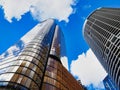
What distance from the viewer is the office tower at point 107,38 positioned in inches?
3275

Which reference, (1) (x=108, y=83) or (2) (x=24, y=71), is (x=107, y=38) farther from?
(1) (x=108, y=83)

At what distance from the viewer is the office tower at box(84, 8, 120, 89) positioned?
273 feet

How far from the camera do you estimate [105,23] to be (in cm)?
11631

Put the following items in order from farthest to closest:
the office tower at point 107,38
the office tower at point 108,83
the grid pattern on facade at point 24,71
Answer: the office tower at point 108,83, the office tower at point 107,38, the grid pattern on facade at point 24,71

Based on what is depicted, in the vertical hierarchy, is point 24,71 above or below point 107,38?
below

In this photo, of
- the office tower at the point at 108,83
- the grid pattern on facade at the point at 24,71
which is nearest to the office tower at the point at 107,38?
Result: the grid pattern on facade at the point at 24,71

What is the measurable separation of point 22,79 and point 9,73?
7.80ft

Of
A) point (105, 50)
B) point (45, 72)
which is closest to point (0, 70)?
point (45, 72)

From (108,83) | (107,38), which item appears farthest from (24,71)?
(108,83)

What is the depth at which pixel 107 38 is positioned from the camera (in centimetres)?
9800

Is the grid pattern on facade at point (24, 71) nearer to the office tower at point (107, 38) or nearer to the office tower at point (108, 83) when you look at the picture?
the office tower at point (107, 38)

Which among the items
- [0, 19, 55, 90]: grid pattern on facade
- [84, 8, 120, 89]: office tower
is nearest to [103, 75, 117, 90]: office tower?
[84, 8, 120, 89]: office tower

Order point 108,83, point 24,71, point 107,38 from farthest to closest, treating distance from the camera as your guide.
Result: point 108,83
point 107,38
point 24,71

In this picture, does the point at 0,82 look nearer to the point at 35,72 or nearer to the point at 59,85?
the point at 35,72
